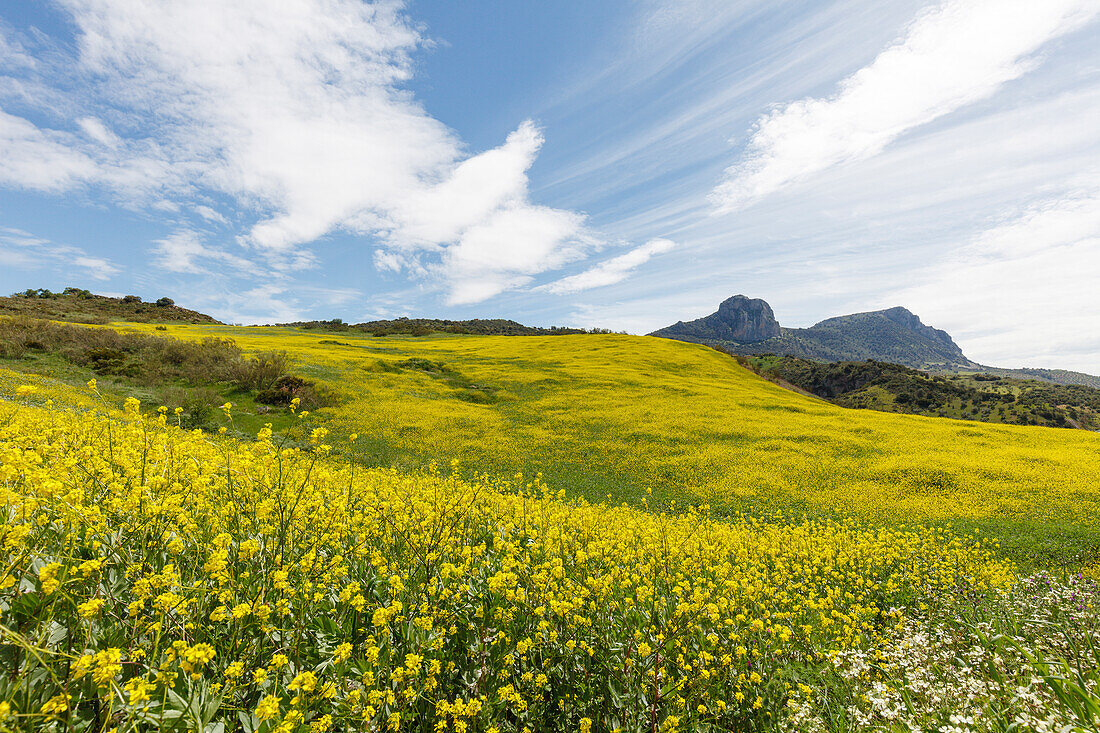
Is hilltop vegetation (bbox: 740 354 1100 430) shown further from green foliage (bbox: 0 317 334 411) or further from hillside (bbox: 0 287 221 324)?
hillside (bbox: 0 287 221 324)

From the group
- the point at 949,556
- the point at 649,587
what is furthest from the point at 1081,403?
the point at 649,587

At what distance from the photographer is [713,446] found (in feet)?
69.0

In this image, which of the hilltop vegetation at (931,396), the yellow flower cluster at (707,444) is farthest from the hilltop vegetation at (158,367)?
the hilltop vegetation at (931,396)

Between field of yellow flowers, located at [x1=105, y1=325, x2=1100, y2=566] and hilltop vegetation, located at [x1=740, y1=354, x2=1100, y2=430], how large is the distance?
2406 centimetres

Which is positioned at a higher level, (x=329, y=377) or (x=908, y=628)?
(x=329, y=377)

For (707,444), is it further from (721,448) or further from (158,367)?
(158,367)

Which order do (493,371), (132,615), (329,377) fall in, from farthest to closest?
(493,371), (329,377), (132,615)

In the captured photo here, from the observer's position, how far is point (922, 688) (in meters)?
4.73

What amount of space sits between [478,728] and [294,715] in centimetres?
152

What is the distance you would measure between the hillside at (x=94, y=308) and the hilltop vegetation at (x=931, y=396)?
261 feet

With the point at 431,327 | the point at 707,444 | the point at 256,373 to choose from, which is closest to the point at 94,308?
the point at 431,327

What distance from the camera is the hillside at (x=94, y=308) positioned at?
49.8 m

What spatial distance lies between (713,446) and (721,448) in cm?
39

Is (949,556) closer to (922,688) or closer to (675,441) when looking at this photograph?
(922,688)
